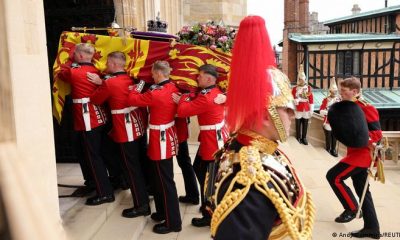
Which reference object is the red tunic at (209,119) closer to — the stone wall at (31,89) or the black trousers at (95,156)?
the black trousers at (95,156)

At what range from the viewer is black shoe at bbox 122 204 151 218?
4508mm

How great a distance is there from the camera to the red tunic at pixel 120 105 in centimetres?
429

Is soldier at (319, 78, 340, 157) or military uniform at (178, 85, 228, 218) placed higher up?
military uniform at (178, 85, 228, 218)

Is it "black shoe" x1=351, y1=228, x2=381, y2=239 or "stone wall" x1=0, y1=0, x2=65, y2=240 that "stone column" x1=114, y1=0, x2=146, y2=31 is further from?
"black shoe" x1=351, y1=228, x2=381, y2=239

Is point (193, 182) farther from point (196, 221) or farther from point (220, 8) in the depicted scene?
point (220, 8)

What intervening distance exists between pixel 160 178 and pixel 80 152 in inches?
51.2

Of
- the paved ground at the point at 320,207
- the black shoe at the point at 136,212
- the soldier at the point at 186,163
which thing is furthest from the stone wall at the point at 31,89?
the soldier at the point at 186,163

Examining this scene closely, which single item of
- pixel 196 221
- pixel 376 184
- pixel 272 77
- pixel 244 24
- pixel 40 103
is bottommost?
pixel 376 184

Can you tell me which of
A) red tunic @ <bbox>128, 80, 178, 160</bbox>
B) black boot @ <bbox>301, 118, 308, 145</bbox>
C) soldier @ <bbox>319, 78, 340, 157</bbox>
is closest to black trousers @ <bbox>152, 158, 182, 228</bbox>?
red tunic @ <bbox>128, 80, 178, 160</bbox>

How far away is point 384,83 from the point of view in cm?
1614

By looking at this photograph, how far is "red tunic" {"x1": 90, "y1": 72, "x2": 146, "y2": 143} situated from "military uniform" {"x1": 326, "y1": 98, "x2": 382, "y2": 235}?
248 cm

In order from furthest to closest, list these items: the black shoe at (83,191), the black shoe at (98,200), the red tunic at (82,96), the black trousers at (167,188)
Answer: the black shoe at (83,191) < the black shoe at (98,200) < the red tunic at (82,96) < the black trousers at (167,188)

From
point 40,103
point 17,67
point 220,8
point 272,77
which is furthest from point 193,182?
point 220,8

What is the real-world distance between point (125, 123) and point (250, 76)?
2738 millimetres
